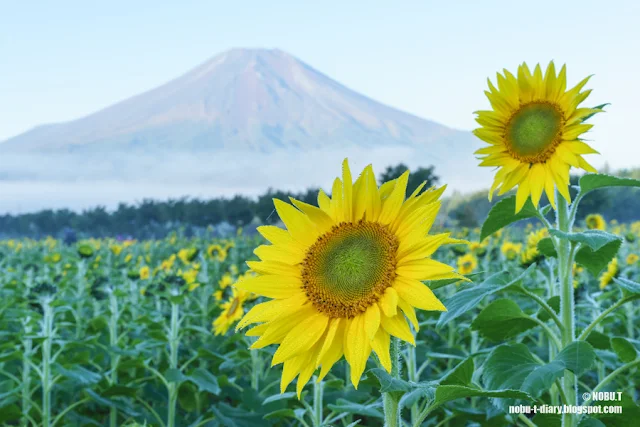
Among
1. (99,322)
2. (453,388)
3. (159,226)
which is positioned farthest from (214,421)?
(159,226)

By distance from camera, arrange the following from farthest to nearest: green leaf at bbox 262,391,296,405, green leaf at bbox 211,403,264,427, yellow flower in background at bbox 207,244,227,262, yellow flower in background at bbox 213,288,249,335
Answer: yellow flower in background at bbox 207,244,227,262, yellow flower in background at bbox 213,288,249,335, green leaf at bbox 211,403,264,427, green leaf at bbox 262,391,296,405

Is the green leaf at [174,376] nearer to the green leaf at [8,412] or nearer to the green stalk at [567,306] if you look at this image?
the green leaf at [8,412]

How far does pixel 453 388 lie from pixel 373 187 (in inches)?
17.7

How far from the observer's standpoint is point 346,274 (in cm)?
139

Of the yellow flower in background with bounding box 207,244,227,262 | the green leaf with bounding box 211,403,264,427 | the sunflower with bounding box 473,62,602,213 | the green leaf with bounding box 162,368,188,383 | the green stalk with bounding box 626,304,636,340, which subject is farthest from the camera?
the yellow flower in background with bounding box 207,244,227,262

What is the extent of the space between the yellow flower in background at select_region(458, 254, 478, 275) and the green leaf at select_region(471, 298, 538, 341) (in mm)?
3640

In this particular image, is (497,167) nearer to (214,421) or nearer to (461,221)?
(214,421)

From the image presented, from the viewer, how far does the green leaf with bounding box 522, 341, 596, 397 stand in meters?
1.92

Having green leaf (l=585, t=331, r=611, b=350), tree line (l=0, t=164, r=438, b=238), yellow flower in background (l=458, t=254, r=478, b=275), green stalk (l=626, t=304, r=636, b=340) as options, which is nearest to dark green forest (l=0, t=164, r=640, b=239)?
tree line (l=0, t=164, r=438, b=238)

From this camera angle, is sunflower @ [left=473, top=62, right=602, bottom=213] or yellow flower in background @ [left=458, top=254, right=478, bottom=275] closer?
sunflower @ [left=473, top=62, right=602, bottom=213]

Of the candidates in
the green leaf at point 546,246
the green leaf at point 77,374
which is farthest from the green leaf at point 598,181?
the green leaf at point 77,374

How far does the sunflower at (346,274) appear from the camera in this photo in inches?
52.6

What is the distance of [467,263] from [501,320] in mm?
4273

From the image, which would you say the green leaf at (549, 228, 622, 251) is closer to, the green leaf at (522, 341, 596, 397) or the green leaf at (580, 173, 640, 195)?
the green leaf at (580, 173, 640, 195)
